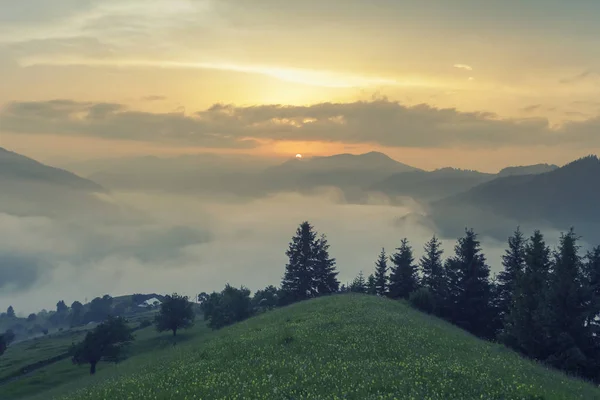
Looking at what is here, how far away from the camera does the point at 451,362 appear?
31.1 meters

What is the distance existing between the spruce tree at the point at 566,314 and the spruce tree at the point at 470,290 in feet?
83.9

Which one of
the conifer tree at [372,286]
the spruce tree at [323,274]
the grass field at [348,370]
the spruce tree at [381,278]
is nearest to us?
the grass field at [348,370]

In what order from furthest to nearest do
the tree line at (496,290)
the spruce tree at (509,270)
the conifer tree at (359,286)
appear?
the conifer tree at (359,286) < the spruce tree at (509,270) < the tree line at (496,290)

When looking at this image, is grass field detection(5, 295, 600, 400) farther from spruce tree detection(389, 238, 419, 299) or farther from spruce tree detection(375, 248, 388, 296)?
spruce tree detection(375, 248, 388, 296)

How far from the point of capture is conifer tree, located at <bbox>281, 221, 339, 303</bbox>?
102250 mm

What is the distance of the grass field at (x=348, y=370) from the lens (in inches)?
1002

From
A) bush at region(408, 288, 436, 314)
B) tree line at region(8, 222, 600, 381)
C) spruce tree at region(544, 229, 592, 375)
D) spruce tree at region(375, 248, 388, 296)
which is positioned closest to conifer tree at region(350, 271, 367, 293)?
tree line at region(8, 222, 600, 381)

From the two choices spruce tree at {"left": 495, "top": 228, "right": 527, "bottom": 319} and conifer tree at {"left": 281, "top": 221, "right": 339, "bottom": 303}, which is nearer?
spruce tree at {"left": 495, "top": 228, "right": 527, "bottom": 319}

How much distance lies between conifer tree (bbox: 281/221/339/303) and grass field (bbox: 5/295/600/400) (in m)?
56.9

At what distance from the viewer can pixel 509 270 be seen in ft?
236

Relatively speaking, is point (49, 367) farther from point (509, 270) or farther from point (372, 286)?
point (509, 270)

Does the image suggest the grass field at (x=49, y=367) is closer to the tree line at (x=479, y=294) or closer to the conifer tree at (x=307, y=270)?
the tree line at (x=479, y=294)

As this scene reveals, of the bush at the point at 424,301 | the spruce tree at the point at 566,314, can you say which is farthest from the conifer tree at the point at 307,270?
the spruce tree at the point at 566,314

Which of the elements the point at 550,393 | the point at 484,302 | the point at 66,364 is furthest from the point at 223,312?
the point at 550,393
